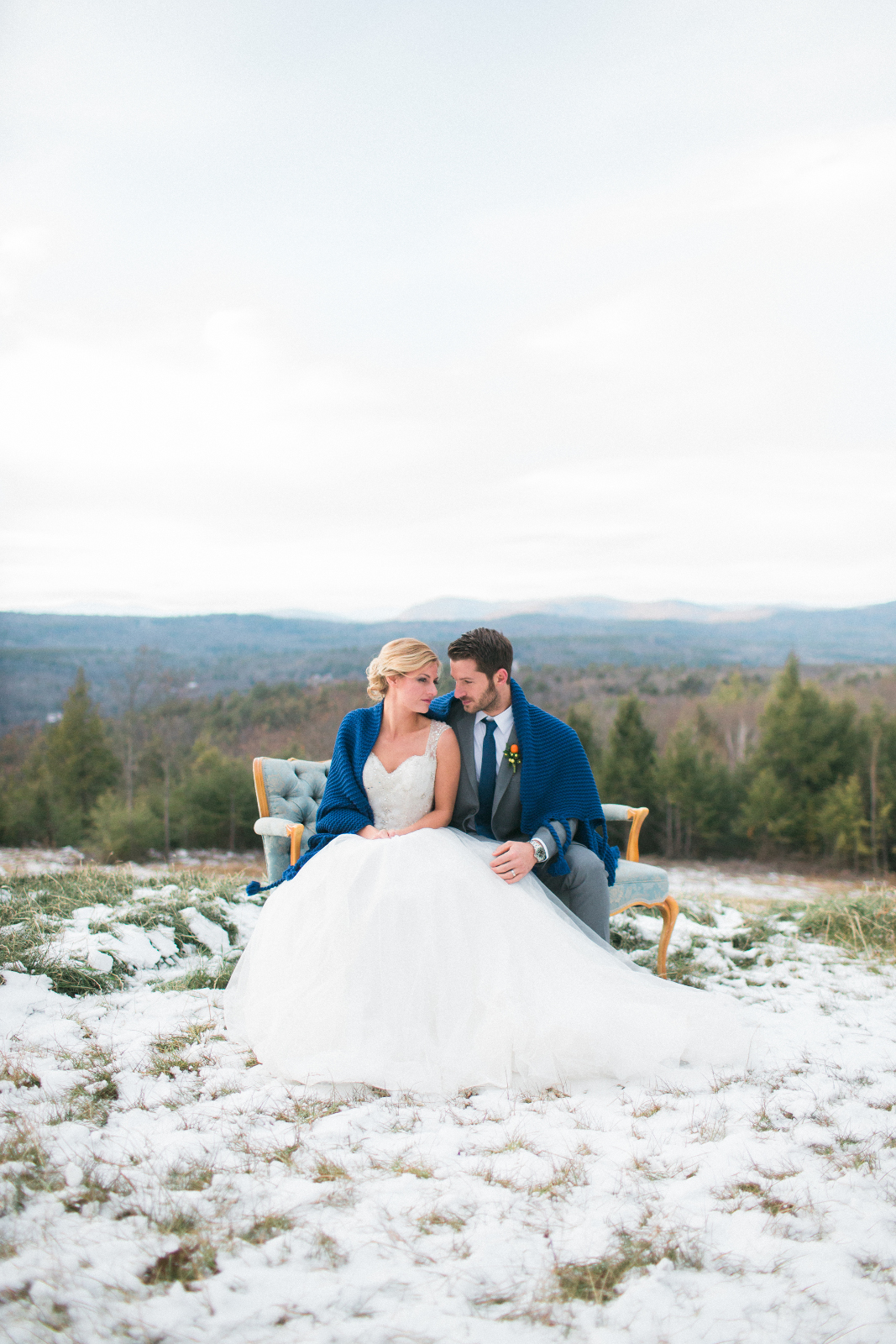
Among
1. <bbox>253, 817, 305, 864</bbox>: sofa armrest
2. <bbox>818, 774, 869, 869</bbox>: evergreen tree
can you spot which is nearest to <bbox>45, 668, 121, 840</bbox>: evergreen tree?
<bbox>818, 774, 869, 869</bbox>: evergreen tree

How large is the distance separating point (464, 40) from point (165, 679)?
34.7 meters

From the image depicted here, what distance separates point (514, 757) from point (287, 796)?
187 cm

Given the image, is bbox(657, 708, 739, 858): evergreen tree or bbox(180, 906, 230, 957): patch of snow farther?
bbox(657, 708, 739, 858): evergreen tree

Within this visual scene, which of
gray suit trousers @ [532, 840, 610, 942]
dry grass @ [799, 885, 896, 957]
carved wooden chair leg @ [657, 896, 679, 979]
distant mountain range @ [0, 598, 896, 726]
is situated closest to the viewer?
gray suit trousers @ [532, 840, 610, 942]

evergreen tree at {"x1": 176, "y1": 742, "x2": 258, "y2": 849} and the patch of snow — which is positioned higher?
the patch of snow

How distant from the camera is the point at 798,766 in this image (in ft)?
99.3

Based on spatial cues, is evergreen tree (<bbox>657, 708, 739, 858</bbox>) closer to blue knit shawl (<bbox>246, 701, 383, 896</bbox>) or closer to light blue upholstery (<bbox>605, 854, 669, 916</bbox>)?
light blue upholstery (<bbox>605, 854, 669, 916</bbox>)

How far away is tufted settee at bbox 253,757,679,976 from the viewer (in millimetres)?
4141

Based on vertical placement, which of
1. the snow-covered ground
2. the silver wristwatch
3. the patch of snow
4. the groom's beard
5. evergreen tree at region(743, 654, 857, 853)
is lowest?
the snow-covered ground

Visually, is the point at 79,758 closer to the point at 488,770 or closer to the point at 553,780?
the point at 488,770

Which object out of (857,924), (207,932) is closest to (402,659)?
(207,932)

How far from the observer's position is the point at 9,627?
6053 cm

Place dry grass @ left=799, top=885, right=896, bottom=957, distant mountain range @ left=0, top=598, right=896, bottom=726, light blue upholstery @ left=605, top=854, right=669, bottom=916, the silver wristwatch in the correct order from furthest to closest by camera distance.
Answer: distant mountain range @ left=0, top=598, right=896, bottom=726
dry grass @ left=799, top=885, right=896, bottom=957
light blue upholstery @ left=605, top=854, right=669, bottom=916
the silver wristwatch

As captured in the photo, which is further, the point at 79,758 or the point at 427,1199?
the point at 79,758
